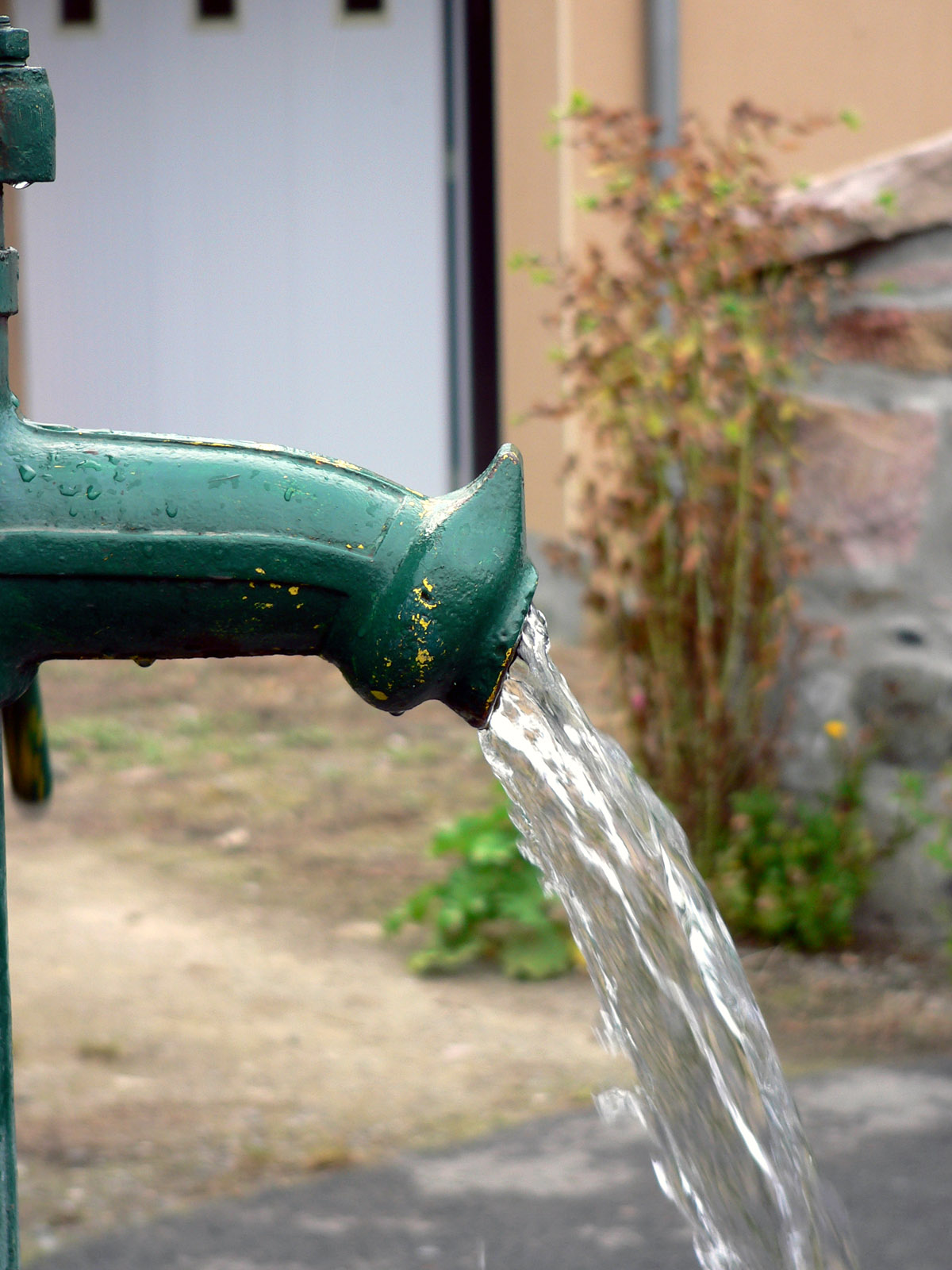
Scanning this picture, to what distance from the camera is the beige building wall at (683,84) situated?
5.25 m

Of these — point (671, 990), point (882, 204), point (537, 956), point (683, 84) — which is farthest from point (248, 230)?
point (671, 990)

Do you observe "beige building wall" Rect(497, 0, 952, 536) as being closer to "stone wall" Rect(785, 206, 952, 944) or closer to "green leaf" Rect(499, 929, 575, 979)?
"stone wall" Rect(785, 206, 952, 944)

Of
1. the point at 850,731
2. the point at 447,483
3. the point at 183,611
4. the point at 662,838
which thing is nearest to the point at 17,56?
the point at 183,611

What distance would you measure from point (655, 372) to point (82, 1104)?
173 centimetres

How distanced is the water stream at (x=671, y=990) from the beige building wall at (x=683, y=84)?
4.11 metres

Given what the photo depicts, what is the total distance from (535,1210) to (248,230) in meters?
4.75

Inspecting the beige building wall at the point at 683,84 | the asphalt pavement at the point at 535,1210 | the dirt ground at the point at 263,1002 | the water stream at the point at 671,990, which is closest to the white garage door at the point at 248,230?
the beige building wall at the point at 683,84

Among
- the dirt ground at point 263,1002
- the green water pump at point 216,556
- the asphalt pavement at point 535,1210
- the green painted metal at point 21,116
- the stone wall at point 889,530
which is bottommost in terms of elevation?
the dirt ground at point 263,1002

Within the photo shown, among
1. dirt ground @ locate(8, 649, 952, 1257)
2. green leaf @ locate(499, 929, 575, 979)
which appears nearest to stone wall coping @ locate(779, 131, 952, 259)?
dirt ground @ locate(8, 649, 952, 1257)

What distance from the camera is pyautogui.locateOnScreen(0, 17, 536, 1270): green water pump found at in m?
0.86

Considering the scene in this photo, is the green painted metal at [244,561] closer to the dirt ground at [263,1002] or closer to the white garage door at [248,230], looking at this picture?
the dirt ground at [263,1002]

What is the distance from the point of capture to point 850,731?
325 centimetres

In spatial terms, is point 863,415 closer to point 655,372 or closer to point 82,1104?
Result: point 655,372

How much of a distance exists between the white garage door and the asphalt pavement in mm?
4032
